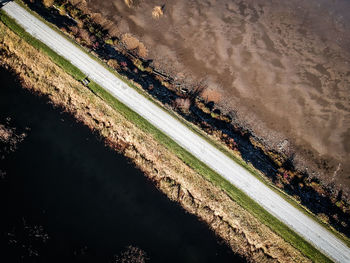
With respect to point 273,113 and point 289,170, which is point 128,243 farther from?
point 273,113

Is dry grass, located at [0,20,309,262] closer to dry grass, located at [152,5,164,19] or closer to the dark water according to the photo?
the dark water

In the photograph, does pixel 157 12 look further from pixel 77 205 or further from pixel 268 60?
pixel 77 205

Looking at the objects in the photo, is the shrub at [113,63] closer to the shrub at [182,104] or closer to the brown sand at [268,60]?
the brown sand at [268,60]

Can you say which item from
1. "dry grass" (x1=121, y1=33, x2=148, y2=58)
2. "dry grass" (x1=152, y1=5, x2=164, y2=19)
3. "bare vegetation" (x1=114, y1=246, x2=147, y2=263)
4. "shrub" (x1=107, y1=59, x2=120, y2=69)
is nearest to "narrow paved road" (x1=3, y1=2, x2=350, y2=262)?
"shrub" (x1=107, y1=59, x2=120, y2=69)

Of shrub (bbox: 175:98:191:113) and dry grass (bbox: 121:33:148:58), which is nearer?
shrub (bbox: 175:98:191:113)

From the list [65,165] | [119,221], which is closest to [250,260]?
[119,221]

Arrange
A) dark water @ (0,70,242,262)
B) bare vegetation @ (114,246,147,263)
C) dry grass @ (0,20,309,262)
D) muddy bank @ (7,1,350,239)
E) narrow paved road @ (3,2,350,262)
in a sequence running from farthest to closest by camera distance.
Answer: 1. muddy bank @ (7,1,350,239)
2. dry grass @ (0,20,309,262)
3. narrow paved road @ (3,2,350,262)
4. bare vegetation @ (114,246,147,263)
5. dark water @ (0,70,242,262)
